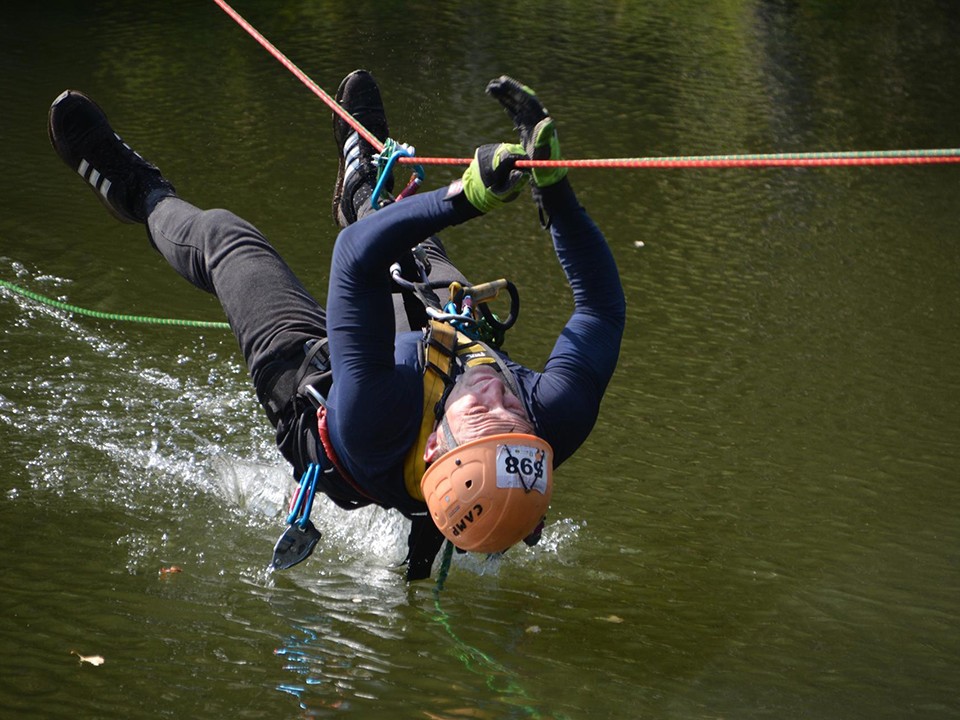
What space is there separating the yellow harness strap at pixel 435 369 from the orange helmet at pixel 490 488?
0.12 metres

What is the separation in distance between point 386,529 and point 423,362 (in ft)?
3.84

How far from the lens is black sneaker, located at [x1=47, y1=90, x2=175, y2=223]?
→ 3.84m

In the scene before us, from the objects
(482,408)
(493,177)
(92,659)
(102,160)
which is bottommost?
(92,659)

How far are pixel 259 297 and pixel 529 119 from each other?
1091mm

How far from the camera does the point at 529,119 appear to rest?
104 inches

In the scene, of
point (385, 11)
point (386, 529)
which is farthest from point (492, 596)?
point (385, 11)

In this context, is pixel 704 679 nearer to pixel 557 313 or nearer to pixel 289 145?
pixel 557 313

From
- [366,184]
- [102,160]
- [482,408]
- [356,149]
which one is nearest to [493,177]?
[482,408]

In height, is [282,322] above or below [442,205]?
below

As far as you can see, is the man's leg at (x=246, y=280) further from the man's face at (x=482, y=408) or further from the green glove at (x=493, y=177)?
the green glove at (x=493, y=177)

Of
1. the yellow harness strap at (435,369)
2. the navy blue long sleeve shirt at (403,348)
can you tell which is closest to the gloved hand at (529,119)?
the navy blue long sleeve shirt at (403,348)

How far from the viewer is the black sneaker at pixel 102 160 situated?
151 inches

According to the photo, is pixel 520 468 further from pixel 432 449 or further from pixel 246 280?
pixel 246 280

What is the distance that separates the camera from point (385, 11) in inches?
481
